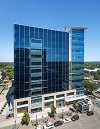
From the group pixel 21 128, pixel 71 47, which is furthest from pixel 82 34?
pixel 21 128

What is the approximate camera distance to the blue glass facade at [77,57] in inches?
2119

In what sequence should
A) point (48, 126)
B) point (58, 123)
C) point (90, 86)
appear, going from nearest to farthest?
point (48, 126), point (58, 123), point (90, 86)

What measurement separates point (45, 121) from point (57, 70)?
20.2 meters

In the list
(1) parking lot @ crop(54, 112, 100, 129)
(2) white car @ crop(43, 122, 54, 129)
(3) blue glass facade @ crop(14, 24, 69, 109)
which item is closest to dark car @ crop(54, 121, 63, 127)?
(1) parking lot @ crop(54, 112, 100, 129)

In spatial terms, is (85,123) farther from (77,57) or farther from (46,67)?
(77,57)

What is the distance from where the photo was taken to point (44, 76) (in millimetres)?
48281

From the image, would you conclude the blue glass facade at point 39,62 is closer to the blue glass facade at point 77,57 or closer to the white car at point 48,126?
the blue glass facade at point 77,57

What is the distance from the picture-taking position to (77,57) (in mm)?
54719

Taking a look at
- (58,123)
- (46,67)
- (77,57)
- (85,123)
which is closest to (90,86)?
(77,57)

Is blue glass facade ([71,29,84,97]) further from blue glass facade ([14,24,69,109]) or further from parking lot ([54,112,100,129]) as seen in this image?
parking lot ([54,112,100,129])

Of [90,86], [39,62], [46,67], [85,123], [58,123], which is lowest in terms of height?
[85,123]

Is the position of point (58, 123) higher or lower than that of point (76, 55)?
lower

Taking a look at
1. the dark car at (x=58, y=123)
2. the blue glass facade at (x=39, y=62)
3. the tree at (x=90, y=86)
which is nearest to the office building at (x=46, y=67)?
the blue glass facade at (x=39, y=62)

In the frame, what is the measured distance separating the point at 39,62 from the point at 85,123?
26203 mm
